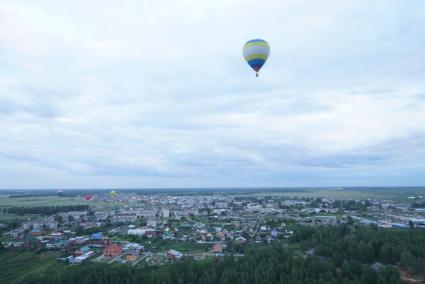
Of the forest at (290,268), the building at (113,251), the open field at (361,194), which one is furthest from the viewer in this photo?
the open field at (361,194)

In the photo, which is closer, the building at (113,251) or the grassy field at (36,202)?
the building at (113,251)

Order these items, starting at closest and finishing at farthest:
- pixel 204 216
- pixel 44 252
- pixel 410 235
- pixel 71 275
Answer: pixel 71 275, pixel 410 235, pixel 44 252, pixel 204 216

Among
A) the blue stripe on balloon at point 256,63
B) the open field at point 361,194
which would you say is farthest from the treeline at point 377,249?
the open field at point 361,194

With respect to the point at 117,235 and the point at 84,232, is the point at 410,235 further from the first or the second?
the point at 84,232

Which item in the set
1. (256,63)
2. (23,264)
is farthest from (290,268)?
(23,264)

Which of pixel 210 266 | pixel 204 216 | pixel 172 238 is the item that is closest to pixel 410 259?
pixel 210 266

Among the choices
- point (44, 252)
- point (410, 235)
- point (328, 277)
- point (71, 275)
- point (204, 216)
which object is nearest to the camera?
point (328, 277)

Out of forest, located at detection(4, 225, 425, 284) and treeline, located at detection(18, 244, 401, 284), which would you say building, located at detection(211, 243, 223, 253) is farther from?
treeline, located at detection(18, 244, 401, 284)

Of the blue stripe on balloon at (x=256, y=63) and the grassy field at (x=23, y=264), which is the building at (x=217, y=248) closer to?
the grassy field at (x=23, y=264)
